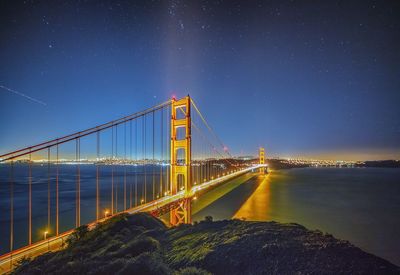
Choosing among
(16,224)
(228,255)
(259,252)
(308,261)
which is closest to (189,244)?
(228,255)

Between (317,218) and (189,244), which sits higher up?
(189,244)

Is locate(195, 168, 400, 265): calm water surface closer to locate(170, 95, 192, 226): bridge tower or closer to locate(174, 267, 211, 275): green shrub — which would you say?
locate(170, 95, 192, 226): bridge tower

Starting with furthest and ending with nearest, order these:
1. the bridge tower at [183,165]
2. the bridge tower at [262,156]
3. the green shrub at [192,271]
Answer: the bridge tower at [262,156] → the bridge tower at [183,165] → the green shrub at [192,271]

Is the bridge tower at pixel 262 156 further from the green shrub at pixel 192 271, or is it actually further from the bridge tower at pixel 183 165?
the green shrub at pixel 192 271

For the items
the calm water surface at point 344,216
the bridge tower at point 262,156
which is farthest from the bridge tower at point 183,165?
→ the bridge tower at point 262,156

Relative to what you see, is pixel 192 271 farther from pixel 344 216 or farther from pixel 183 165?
pixel 344 216

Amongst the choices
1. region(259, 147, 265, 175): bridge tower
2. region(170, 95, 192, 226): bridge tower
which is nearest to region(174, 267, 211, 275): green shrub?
region(170, 95, 192, 226): bridge tower

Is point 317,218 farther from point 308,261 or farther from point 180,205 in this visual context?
point 308,261

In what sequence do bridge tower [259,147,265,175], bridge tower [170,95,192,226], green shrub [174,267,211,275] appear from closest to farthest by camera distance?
green shrub [174,267,211,275]
bridge tower [170,95,192,226]
bridge tower [259,147,265,175]
